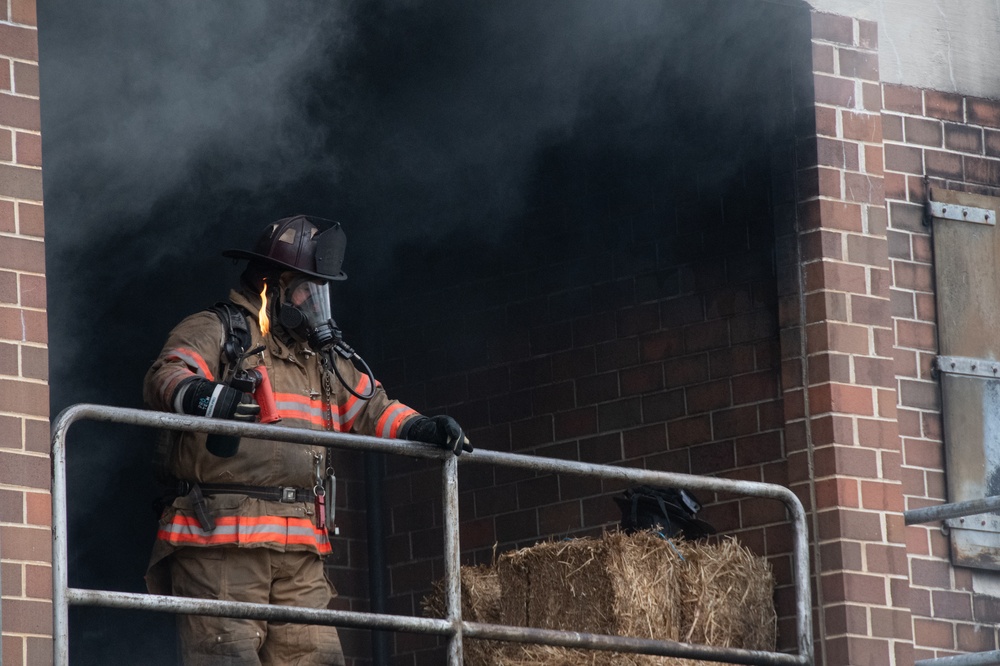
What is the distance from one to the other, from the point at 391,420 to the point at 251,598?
89 centimetres

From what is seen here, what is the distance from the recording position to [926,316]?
8.88m

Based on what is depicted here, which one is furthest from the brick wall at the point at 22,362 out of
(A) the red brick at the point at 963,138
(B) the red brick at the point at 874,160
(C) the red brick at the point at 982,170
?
(C) the red brick at the point at 982,170

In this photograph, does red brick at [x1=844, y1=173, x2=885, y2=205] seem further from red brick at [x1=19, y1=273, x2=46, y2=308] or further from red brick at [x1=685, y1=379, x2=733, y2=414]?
red brick at [x1=19, y1=273, x2=46, y2=308]

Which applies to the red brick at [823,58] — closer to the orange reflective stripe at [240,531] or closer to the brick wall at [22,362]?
the orange reflective stripe at [240,531]

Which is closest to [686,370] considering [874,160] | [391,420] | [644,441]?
[644,441]

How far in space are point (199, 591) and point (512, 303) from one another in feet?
10.5

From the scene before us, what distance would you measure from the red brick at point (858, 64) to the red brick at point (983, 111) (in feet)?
Answer: 2.53

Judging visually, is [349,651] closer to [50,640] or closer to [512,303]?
[512,303]

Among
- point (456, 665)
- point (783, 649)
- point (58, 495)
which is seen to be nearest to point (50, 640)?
point (58, 495)

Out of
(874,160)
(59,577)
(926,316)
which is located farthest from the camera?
(926,316)

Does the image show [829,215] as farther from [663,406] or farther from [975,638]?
[975,638]

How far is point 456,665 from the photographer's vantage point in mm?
6520

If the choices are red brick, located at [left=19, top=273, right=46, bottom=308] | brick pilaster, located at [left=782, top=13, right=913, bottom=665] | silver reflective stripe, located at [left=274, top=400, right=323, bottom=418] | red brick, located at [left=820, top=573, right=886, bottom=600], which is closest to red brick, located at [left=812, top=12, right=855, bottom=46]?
brick pilaster, located at [left=782, top=13, right=913, bottom=665]

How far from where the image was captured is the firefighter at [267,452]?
6.98 meters
